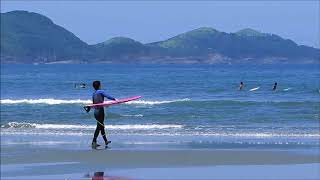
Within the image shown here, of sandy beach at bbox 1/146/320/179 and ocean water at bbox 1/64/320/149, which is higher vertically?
ocean water at bbox 1/64/320/149

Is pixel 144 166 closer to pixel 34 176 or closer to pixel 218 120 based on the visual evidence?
pixel 34 176

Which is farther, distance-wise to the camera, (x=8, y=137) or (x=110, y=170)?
(x=8, y=137)

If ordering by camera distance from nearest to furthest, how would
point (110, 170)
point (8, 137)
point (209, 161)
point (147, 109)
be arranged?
1. point (110, 170)
2. point (209, 161)
3. point (8, 137)
4. point (147, 109)

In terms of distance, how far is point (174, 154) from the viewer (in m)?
17.5

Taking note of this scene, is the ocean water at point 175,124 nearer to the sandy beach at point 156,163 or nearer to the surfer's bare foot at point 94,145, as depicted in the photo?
the surfer's bare foot at point 94,145

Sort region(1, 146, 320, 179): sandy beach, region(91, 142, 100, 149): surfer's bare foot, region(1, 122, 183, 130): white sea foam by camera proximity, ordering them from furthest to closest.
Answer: region(1, 122, 183, 130): white sea foam
region(91, 142, 100, 149): surfer's bare foot
region(1, 146, 320, 179): sandy beach

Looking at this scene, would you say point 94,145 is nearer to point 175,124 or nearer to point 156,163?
point 156,163

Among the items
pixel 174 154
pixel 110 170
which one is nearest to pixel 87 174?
pixel 110 170

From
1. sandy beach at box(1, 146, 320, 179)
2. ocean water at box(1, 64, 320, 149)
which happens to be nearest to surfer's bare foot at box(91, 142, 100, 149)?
ocean water at box(1, 64, 320, 149)

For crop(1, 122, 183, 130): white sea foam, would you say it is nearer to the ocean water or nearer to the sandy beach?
the ocean water

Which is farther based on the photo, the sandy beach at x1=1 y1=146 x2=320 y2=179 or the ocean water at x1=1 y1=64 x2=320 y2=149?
the ocean water at x1=1 y1=64 x2=320 y2=149

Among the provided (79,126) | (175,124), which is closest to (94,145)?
(79,126)

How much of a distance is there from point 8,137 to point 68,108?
15959 mm

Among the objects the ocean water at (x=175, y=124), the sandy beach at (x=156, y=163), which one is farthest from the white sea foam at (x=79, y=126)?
the sandy beach at (x=156, y=163)
